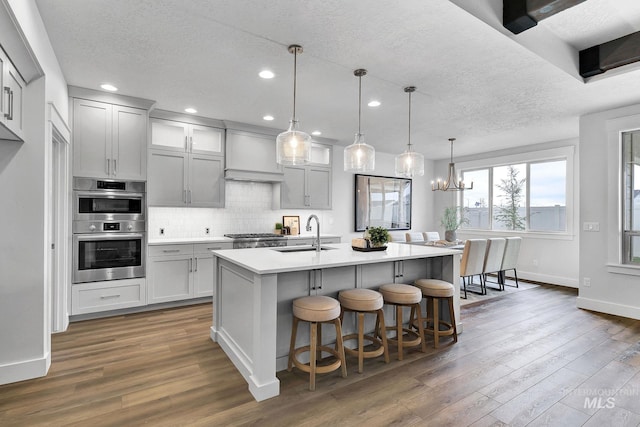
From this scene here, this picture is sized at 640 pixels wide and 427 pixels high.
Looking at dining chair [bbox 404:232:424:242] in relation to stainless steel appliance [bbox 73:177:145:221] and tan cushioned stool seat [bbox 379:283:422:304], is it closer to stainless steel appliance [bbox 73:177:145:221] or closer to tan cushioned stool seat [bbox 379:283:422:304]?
tan cushioned stool seat [bbox 379:283:422:304]

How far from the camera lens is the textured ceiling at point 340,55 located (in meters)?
2.19

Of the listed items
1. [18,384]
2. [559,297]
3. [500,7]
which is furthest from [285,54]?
[559,297]

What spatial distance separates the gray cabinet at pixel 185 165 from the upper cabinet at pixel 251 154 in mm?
144

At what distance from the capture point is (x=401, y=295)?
2.82 meters

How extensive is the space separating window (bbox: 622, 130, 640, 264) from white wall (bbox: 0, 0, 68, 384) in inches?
237

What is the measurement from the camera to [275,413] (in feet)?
6.59

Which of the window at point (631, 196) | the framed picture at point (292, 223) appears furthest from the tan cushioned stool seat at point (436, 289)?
the framed picture at point (292, 223)

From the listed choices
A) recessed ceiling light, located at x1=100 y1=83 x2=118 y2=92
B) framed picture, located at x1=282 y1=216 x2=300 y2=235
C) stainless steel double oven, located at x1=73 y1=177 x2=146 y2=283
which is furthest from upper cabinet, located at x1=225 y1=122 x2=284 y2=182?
recessed ceiling light, located at x1=100 y1=83 x2=118 y2=92

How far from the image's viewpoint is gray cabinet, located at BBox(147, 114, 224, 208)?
4.27 m

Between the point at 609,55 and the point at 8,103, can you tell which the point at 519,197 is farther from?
the point at 8,103

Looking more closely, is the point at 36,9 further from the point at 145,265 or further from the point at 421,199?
the point at 421,199

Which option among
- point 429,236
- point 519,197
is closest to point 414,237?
point 429,236

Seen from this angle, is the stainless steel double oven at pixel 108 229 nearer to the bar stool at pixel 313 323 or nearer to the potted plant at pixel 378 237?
the bar stool at pixel 313 323

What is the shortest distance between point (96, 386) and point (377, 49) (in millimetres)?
3308
